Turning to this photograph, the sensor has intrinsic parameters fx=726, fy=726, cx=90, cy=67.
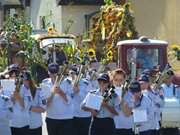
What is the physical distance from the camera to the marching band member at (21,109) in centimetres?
1121

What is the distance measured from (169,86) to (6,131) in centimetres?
426

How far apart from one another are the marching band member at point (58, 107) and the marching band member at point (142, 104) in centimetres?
125

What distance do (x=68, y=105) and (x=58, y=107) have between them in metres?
0.19

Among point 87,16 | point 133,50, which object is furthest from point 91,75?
point 87,16

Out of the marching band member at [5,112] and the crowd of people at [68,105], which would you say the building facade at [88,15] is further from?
the marching band member at [5,112]

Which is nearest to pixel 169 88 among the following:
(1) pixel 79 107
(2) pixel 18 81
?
(1) pixel 79 107

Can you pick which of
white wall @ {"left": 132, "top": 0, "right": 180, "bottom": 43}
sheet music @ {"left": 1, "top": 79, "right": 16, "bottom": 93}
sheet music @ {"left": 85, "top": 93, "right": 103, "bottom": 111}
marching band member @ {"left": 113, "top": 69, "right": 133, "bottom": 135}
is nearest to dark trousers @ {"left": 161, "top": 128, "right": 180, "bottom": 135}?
marching band member @ {"left": 113, "top": 69, "right": 133, "bottom": 135}

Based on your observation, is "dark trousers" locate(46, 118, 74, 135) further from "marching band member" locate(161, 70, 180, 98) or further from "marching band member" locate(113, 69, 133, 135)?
"marching band member" locate(161, 70, 180, 98)

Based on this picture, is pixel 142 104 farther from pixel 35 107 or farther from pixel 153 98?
pixel 35 107

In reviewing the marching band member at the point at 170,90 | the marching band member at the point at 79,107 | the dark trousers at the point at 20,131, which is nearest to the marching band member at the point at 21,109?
the dark trousers at the point at 20,131

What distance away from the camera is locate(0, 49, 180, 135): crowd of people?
11.2m

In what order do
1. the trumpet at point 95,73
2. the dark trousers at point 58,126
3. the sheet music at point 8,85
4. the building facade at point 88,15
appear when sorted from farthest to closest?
the building facade at point 88,15, the trumpet at point 95,73, the dark trousers at point 58,126, the sheet music at point 8,85

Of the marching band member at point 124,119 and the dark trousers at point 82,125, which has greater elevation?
the marching band member at point 124,119

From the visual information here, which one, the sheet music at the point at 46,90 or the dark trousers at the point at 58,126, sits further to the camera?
the dark trousers at the point at 58,126
